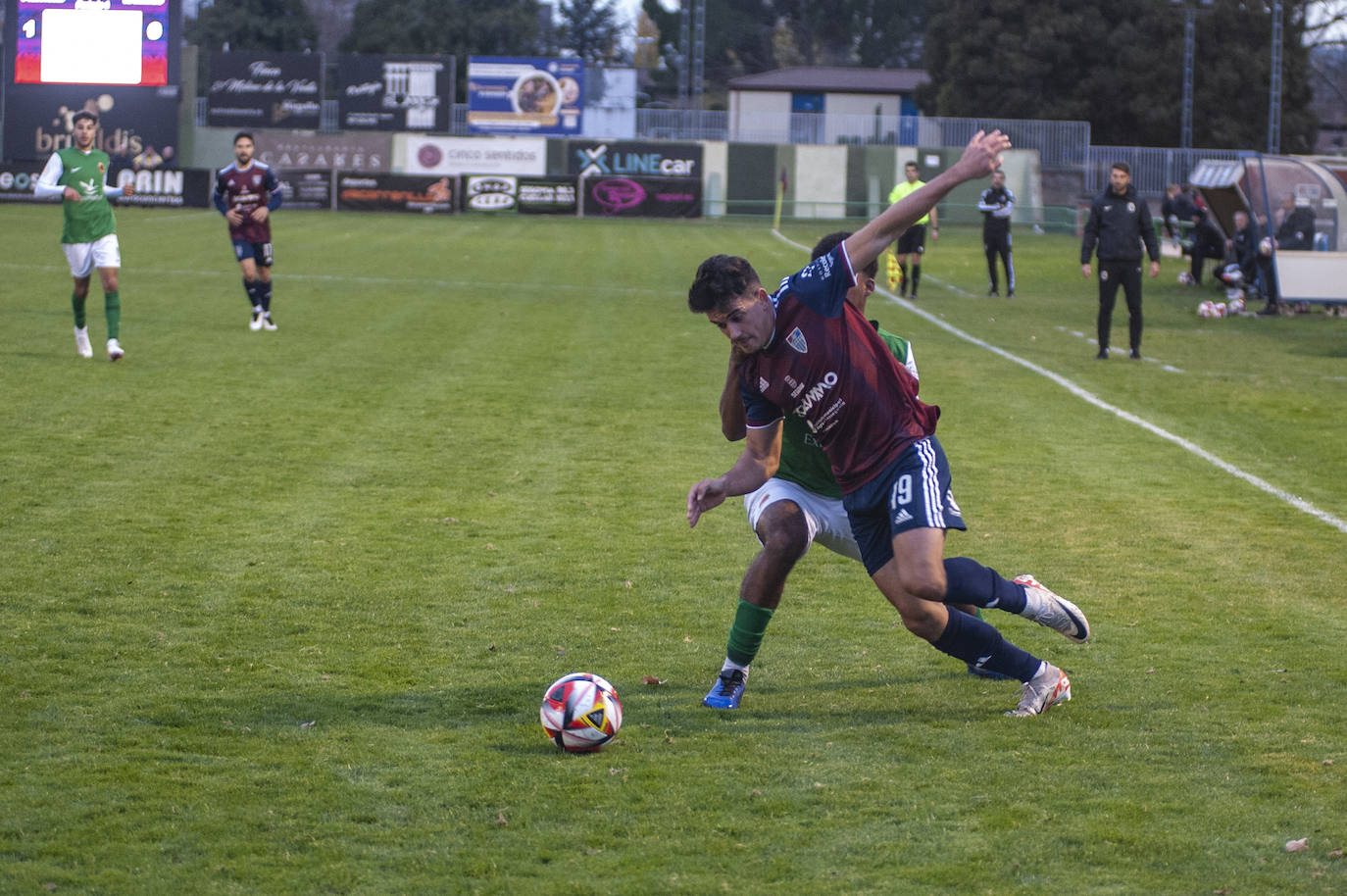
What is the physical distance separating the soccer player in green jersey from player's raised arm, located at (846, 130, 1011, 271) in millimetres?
11079

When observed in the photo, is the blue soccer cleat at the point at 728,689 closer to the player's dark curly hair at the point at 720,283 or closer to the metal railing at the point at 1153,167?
the player's dark curly hair at the point at 720,283

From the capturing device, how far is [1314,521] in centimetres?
903

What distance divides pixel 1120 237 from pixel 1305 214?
8.16 metres

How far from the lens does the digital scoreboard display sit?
27.2 m

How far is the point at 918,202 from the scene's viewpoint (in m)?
4.66

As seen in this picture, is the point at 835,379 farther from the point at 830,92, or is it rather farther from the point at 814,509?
the point at 830,92

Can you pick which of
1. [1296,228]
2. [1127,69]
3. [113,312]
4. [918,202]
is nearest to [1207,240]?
[1296,228]

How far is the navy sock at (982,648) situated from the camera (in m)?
5.41

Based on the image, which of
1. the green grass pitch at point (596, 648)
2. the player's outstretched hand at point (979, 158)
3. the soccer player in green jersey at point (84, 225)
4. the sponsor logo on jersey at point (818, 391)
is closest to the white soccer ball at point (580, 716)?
the green grass pitch at point (596, 648)

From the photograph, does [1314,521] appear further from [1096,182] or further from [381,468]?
[1096,182]

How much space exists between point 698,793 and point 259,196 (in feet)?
46.2

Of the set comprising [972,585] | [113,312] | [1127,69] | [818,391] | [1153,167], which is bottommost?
[972,585]

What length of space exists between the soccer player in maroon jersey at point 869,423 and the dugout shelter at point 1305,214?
19.3 metres

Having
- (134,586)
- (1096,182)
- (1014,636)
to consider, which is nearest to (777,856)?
(1014,636)
